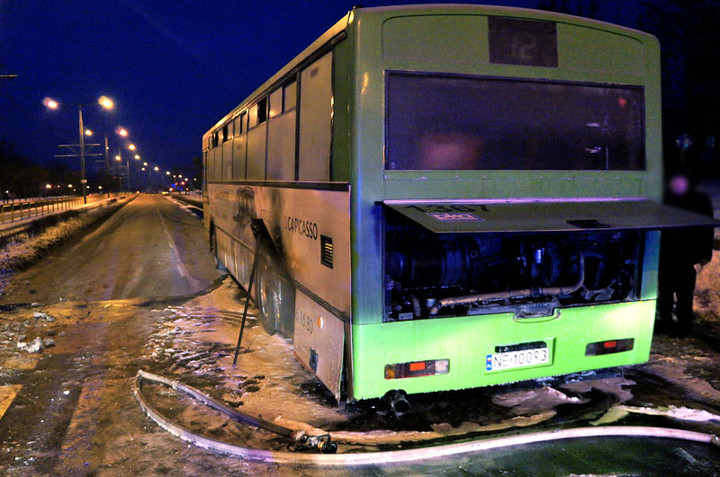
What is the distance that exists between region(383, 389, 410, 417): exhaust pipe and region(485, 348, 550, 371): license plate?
0.87 m

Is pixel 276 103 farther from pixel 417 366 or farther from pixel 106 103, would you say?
pixel 106 103

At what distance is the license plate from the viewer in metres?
5.11

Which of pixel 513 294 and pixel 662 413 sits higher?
pixel 513 294

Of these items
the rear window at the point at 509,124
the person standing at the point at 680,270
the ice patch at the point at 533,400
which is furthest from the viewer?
the person standing at the point at 680,270

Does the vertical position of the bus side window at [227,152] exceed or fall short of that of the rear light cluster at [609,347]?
it exceeds it

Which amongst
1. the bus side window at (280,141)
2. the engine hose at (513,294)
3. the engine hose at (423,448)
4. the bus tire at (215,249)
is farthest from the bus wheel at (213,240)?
the engine hose at (513,294)

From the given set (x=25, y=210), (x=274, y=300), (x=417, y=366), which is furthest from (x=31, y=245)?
(x=25, y=210)

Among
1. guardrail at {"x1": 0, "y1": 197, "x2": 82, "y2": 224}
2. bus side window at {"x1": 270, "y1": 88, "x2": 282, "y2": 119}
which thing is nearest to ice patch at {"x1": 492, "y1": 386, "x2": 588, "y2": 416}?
bus side window at {"x1": 270, "y1": 88, "x2": 282, "y2": 119}

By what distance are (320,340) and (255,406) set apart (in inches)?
35.7

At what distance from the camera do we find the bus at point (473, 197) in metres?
4.55

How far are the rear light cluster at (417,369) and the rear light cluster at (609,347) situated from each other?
1.53m

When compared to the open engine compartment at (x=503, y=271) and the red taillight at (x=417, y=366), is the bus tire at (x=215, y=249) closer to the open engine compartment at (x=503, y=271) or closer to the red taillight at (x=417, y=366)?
the open engine compartment at (x=503, y=271)

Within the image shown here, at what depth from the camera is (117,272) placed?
13898mm

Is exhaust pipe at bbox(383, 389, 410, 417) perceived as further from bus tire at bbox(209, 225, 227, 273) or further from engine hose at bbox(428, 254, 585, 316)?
bus tire at bbox(209, 225, 227, 273)
